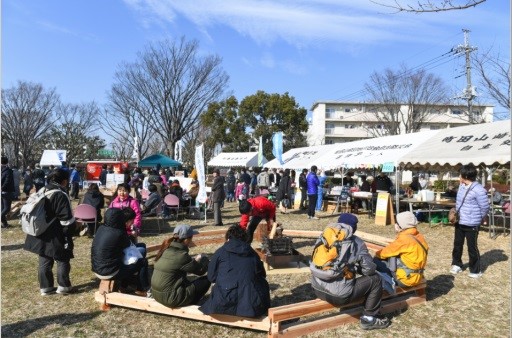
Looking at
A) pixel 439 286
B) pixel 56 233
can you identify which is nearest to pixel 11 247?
pixel 56 233

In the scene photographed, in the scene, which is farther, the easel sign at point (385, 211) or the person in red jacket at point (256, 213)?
the easel sign at point (385, 211)

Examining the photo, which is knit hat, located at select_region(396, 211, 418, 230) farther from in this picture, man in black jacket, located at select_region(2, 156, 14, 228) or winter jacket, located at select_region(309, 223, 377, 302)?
man in black jacket, located at select_region(2, 156, 14, 228)

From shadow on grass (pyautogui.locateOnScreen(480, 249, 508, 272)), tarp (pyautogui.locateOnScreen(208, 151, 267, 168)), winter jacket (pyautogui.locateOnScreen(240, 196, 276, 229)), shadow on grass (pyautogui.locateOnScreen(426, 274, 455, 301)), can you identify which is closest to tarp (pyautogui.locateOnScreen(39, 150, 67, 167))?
tarp (pyautogui.locateOnScreen(208, 151, 267, 168))

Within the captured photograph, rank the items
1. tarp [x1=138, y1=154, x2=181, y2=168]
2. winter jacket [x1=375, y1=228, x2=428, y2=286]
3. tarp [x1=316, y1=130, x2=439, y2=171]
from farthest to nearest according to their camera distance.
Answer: tarp [x1=138, y1=154, x2=181, y2=168]
tarp [x1=316, y1=130, x2=439, y2=171]
winter jacket [x1=375, y1=228, x2=428, y2=286]

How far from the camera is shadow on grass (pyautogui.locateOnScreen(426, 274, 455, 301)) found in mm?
4921

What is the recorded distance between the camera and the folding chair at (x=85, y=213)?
26.0ft

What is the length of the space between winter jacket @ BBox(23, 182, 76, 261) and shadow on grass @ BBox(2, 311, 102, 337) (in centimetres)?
70

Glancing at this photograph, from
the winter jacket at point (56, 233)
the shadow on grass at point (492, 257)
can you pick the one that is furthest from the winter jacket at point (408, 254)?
the winter jacket at point (56, 233)

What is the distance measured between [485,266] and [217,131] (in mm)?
28905

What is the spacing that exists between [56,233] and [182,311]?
1.81 m

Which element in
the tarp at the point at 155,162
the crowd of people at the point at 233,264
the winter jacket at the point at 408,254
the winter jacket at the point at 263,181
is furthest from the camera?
the tarp at the point at 155,162

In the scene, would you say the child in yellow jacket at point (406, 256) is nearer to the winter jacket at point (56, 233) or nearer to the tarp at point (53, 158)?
the winter jacket at point (56, 233)

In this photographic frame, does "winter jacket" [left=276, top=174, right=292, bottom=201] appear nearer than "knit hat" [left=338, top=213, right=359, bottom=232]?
No

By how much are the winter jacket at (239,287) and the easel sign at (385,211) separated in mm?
7567
